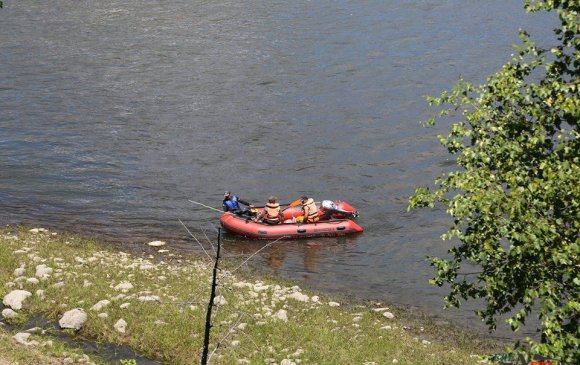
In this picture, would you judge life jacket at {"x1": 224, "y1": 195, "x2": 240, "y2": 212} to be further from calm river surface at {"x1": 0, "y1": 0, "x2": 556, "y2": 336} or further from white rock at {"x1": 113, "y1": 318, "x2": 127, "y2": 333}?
white rock at {"x1": 113, "y1": 318, "x2": 127, "y2": 333}

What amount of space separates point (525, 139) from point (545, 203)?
1.69 m

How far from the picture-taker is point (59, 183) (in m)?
34.8

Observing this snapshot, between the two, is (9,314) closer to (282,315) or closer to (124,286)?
(124,286)

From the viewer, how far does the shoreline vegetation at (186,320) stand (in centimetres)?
1862

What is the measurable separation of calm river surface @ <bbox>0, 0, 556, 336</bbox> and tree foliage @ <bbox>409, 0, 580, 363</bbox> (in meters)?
11.6

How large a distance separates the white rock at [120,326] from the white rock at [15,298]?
2741 millimetres

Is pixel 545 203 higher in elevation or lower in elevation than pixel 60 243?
higher

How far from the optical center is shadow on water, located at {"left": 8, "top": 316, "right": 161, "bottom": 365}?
1861 cm

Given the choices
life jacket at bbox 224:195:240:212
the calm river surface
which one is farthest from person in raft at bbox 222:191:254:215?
the calm river surface

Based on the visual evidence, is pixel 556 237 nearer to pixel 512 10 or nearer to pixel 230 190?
pixel 230 190

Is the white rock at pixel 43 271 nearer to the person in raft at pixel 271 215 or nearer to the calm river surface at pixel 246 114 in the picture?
the calm river surface at pixel 246 114

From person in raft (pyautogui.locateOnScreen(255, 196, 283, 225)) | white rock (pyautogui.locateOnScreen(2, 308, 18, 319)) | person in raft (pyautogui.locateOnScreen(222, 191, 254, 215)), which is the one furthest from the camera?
person in raft (pyautogui.locateOnScreen(222, 191, 254, 215))

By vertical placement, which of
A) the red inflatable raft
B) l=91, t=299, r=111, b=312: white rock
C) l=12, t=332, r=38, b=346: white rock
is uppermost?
l=12, t=332, r=38, b=346: white rock

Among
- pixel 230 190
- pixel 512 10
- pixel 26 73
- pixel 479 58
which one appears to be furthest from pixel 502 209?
pixel 512 10
